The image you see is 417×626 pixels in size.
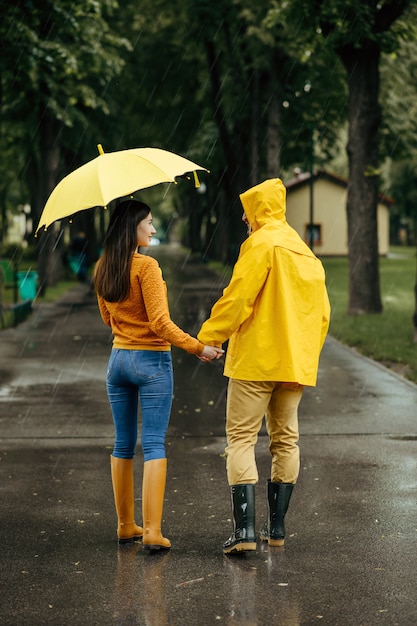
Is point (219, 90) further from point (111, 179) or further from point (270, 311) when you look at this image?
point (270, 311)

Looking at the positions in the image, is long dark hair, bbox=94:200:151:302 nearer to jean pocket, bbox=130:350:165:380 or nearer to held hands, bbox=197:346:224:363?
jean pocket, bbox=130:350:165:380

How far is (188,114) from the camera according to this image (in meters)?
40.2

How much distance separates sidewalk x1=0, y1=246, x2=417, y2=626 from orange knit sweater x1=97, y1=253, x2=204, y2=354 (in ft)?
3.41

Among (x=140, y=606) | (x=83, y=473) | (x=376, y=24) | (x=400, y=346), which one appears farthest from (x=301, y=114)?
(x=140, y=606)

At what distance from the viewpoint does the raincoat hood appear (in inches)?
212

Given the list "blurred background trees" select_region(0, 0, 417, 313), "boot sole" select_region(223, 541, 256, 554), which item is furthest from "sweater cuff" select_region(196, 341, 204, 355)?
"blurred background trees" select_region(0, 0, 417, 313)

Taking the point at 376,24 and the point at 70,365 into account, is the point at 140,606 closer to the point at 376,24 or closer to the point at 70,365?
the point at 70,365

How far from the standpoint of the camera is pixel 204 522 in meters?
5.83

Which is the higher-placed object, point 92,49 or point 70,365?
point 92,49

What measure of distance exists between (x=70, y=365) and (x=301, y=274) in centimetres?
822

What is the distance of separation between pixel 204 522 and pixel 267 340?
1.22 metres

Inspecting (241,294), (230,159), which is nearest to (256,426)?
(241,294)

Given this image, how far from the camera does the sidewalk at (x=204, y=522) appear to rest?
14.5ft

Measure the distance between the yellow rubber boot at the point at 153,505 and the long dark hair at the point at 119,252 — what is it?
2.84 feet
